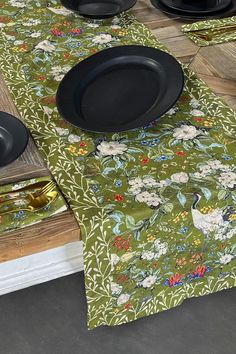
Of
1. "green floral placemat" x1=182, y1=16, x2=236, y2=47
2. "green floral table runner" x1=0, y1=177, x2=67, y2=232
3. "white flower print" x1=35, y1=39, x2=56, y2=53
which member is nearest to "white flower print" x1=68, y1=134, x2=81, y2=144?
"green floral table runner" x1=0, y1=177, x2=67, y2=232

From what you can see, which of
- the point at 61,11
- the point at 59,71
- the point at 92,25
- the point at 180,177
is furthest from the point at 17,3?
the point at 180,177

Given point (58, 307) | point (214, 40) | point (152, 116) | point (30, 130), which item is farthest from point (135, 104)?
point (58, 307)

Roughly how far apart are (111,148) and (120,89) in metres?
0.21

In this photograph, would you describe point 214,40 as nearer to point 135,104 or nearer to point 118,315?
point 135,104

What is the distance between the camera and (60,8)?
1606 mm

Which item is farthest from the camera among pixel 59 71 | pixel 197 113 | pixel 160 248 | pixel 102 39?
pixel 102 39

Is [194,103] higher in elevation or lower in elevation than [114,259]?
higher

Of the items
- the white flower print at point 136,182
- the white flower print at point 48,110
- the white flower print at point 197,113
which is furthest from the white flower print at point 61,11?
the white flower print at point 136,182

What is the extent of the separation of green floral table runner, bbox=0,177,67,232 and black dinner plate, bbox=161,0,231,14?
2.83ft

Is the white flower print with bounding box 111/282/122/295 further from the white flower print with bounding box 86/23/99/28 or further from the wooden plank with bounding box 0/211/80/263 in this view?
the white flower print with bounding box 86/23/99/28

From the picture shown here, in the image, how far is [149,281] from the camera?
3.58 feet

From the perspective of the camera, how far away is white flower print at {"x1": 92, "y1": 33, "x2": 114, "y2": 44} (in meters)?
1.44

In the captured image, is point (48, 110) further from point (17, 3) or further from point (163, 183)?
A: point (17, 3)

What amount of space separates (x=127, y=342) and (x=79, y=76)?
2.24ft
